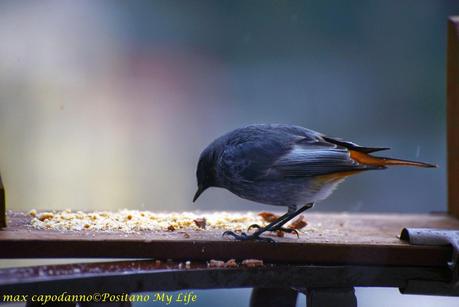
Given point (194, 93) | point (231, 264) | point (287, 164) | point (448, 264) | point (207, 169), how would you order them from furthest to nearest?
point (194, 93), point (207, 169), point (287, 164), point (448, 264), point (231, 264)

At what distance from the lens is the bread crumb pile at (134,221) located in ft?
13.3

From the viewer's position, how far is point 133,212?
15.6 feet

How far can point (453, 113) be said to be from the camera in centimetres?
519

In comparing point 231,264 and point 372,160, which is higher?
point 372,160

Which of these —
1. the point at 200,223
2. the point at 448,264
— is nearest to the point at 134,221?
the point at 200,223

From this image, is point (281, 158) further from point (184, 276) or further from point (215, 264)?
point (184, 276)

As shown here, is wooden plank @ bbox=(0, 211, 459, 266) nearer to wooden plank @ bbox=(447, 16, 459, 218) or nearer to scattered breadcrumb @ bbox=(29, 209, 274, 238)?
scattered breadcrumb @ bbox=(29, 209, 274, 238)

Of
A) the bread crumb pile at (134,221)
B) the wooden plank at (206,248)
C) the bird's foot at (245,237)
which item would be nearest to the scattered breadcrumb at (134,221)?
the bread crumb pile at (134,221)

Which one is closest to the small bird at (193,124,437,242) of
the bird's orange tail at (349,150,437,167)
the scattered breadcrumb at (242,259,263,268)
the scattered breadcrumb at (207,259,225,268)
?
the bird's orange tail at (349,150,437,167)

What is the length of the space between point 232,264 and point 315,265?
1.57ft

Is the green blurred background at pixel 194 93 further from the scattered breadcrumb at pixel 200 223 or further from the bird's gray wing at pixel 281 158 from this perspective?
the scattered breadcrumb at pixel 200 223

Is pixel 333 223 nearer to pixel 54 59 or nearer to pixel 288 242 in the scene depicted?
pixel 288 242

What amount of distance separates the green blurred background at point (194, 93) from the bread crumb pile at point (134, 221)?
303 cm

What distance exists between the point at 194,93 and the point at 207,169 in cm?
477
